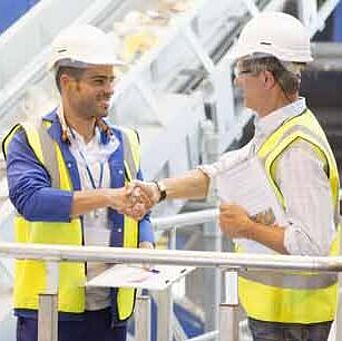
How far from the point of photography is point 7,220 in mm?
3877

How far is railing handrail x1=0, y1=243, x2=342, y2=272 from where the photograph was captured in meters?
1.66

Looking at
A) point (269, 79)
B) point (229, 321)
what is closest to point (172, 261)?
point (229, 321)

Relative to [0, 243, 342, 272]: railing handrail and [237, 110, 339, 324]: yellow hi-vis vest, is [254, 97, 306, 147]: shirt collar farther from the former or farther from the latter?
[0, 243, 342, 272]: railing handrail

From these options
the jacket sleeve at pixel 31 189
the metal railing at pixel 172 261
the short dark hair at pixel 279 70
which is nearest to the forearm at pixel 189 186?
the jacket sleeve at pixel 31 189

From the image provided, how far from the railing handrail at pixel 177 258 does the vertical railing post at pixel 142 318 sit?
36 centimetres

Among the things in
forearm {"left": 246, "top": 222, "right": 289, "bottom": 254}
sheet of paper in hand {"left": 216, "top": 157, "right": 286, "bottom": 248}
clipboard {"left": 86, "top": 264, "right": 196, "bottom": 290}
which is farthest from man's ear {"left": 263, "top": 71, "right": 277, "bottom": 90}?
clipboard {"left": 86, "top": 264, "right": 196, "bottom": 290}

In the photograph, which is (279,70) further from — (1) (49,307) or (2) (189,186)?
(1) (49,307)

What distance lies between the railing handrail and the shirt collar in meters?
0.35

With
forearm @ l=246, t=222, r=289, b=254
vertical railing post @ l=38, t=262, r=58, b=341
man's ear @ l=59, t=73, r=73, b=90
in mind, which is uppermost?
man's ear @ l=59, t=73, r=73, b=90

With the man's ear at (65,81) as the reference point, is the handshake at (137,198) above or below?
below

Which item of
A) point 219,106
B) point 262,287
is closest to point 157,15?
point 219,106

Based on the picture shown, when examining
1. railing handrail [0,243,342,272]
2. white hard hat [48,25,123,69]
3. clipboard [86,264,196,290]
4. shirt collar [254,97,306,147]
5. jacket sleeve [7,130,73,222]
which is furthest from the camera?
white hard hat [48,25,123,69]

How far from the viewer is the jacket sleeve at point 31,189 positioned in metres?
2.13

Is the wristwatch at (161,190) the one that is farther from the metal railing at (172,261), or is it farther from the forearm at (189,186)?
the metal railing at (172,261)
